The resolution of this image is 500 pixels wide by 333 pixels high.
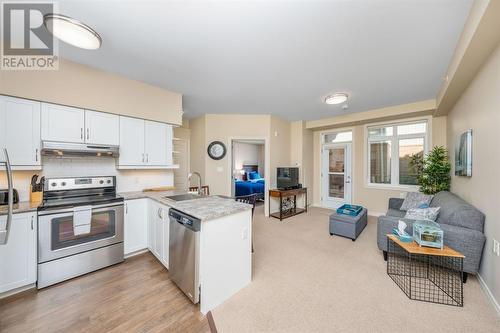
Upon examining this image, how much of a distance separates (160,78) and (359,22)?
106 inches

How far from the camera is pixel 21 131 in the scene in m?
2.15

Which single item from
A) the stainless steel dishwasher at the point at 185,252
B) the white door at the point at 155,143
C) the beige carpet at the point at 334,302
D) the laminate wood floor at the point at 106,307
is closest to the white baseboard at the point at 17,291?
the laminate wood floor at the point at 106,307

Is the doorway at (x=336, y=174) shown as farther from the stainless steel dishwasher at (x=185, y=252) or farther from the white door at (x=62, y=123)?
the white door at (x=62, y=123)

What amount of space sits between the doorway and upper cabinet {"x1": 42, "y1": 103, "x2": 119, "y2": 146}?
5470 mm

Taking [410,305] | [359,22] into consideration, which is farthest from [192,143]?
[410,305]

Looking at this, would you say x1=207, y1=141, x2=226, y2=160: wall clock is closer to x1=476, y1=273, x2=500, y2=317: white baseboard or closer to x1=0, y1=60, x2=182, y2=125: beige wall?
x1=0, y1=60, x2=182, y2=125: beige wall

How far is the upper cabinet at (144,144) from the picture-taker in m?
2.92

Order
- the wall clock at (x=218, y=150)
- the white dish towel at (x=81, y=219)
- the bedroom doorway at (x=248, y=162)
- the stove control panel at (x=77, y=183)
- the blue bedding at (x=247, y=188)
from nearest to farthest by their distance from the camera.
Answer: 1. the white dish towel at (x=81, y=219)
2. the stove control panel at (x=77, y=183)
3. the wall clock at (x=218, y=150)
4. the blue bedding at (x=247, y=188)
5. the bedroom doorway at (x=248, y=162)

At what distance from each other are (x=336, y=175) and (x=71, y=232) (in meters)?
6.02

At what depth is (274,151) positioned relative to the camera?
5117 millimetres

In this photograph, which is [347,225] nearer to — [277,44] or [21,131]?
[277,44]

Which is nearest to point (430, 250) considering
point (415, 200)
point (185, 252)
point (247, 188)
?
point (415, 200)

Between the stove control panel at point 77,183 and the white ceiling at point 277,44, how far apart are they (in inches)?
61.1

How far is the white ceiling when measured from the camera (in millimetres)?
1620
